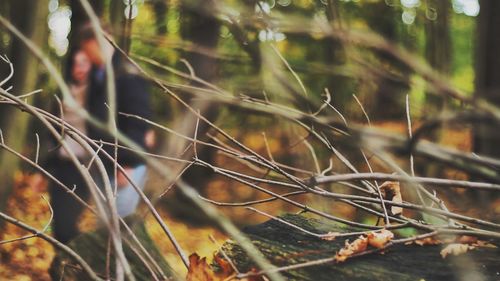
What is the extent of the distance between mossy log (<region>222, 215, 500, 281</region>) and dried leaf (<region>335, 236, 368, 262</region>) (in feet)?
0.07

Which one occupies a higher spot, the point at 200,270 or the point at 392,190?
the point at 392,190

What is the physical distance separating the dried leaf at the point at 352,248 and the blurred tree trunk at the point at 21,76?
4.36 meters

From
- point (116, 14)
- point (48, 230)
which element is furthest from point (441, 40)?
point (48, 230)

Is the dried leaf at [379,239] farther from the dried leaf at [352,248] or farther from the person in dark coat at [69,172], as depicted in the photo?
the person in dark coat at [69,172]

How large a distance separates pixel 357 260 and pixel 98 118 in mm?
2644

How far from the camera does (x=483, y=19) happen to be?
0.99 meters

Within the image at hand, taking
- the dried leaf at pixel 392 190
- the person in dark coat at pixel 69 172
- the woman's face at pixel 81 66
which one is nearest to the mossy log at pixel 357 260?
the dried leaf at pixel 392 190

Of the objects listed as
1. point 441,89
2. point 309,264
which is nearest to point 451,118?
point 441,89

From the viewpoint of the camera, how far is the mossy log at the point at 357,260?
1998 mm

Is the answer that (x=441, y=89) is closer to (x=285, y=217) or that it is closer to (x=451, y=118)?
(x=451, y=118)

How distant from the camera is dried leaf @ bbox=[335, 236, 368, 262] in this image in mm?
2041

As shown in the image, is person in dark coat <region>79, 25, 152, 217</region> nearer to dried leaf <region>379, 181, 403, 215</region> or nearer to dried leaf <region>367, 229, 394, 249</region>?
dried leaf <region>379, 181, 403, 215</region>

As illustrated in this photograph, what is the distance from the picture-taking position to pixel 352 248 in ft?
6.81

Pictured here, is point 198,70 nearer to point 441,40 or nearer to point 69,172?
point 69,172
